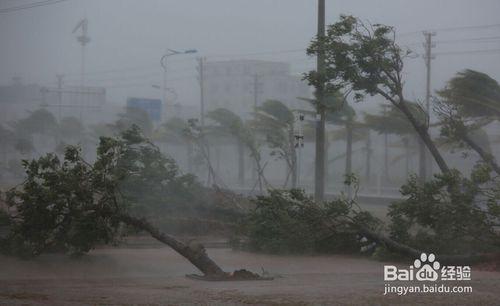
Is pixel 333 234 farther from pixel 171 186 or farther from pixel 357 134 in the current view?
pixel 357 134

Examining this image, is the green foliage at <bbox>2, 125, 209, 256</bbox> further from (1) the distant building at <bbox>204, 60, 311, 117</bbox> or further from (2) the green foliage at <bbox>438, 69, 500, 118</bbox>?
(1) the distant building at <bbox>204, 60, 311, 117</bbox>

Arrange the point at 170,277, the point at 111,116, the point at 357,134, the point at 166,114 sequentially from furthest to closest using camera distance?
the point at 357,134
the point at 166,114
the point at 111,116
the point at 170,277

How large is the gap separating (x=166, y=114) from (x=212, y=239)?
1383cm

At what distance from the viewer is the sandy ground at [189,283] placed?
29.5ft

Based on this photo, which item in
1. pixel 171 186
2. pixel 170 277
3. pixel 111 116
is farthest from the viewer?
pixel 111 116

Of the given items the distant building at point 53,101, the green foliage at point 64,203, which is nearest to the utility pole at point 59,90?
the distant building at point 53,101

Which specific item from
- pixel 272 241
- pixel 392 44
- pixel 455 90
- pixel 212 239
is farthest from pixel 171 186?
pixel 455 90

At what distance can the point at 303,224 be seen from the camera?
14.6 metres

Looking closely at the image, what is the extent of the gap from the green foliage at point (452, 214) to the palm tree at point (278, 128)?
1180 centimetres

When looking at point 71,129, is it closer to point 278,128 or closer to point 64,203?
point 278,128

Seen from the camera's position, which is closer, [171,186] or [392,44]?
[392,44]

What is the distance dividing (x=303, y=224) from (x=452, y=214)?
10.7 feet

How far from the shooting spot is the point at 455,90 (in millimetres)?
19750

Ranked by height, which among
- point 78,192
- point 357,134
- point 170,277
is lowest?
point 170,277
